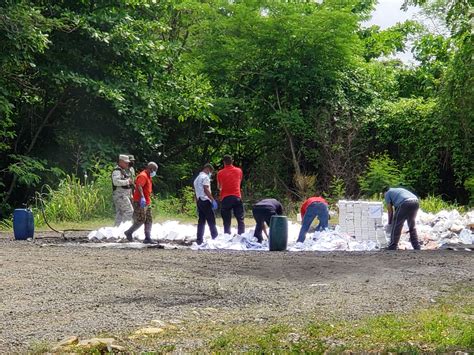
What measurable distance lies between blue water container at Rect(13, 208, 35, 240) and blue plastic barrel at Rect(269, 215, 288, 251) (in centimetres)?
556

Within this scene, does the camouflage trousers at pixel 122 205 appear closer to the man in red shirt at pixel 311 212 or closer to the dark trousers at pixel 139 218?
the dark trousers at pixel 139 218

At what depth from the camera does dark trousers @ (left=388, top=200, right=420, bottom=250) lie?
48.6 ft

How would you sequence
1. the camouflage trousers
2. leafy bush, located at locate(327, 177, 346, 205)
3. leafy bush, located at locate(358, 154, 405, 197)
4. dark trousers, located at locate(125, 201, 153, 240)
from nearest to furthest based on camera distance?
dark trousers, located at locate(125, 201, 153, 240), the camouflage trousers, leafy bush, located at locate(358, 154, 405, 197), leafy bush, located at locate(327, 177, 346, 205)

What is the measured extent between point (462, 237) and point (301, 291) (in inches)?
293

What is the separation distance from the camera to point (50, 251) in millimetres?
14742

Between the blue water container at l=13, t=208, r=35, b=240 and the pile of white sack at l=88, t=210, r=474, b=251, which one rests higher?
the blue water container at l=13, t=208, r=35, b=240

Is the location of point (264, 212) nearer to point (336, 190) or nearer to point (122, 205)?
point (122, 205)

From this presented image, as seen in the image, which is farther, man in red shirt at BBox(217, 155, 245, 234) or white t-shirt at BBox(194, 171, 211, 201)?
man in red shirt at BBox(217, 155, 245, 234)

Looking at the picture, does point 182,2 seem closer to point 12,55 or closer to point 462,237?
point 12,55

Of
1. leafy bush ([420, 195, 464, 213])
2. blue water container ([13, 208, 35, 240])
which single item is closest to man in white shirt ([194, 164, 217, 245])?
blue water container ([13, 208, 35, 240])

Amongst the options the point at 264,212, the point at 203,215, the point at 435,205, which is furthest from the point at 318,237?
the point at 435,205

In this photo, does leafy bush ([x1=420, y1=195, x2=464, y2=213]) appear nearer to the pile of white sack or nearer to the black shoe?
the pile of white sack

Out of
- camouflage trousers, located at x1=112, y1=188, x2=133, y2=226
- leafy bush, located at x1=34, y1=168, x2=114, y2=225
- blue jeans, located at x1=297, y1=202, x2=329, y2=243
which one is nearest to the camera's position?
blue jeans, located at x1=297, y1=202, x2=329, y2=243

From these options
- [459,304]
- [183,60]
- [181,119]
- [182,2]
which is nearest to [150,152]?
[181,119]
